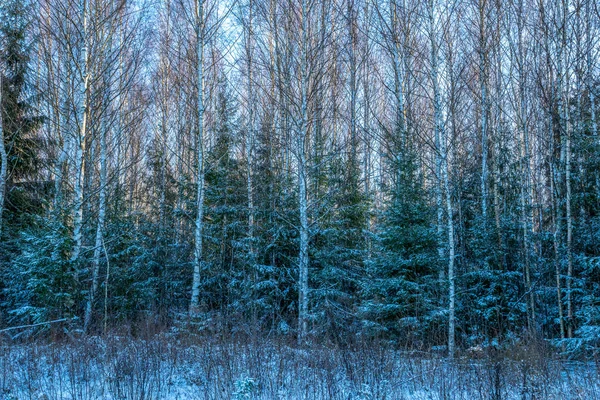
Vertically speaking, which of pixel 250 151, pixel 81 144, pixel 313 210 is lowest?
pixel 313 210

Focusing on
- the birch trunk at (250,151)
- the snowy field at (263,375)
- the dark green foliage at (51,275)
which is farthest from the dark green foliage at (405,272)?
the dark green foliage at (51,275)

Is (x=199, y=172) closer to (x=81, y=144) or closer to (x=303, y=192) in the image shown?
(x=81, y=144)

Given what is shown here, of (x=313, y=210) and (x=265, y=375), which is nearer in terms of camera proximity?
(x=265, y=375)

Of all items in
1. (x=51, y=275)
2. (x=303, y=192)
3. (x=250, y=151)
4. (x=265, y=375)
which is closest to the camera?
(x=265, y=375)

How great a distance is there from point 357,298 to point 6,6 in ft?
42.6

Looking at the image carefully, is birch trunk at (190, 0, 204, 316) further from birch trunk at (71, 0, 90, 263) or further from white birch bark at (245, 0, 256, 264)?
birch trunk at (71, 0, 90, 263)

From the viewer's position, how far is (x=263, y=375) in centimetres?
512

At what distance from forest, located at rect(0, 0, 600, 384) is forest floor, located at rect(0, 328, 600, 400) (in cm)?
29

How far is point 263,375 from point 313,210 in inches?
168

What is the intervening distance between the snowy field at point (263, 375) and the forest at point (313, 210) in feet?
0.98

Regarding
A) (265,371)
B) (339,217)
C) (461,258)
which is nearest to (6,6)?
(339,217)

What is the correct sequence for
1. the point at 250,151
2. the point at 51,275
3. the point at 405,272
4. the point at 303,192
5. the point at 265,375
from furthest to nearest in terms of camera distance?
1. the point at 250,151
2. the point at 405,272
3. the point at 303,192
4. the point at 51,275
5. the point at 265,375

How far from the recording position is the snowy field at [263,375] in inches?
181

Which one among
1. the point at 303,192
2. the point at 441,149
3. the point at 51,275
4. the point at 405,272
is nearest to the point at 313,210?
the point at 303,192
